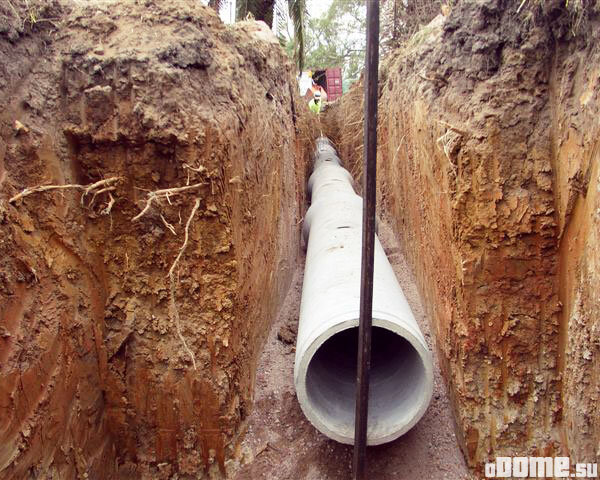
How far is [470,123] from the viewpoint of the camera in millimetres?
3418

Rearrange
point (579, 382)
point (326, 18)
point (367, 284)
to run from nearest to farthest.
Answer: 1. point (367, 284)
2. point (579, 382)
3. point (326, 18)

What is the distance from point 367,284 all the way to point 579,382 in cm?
164

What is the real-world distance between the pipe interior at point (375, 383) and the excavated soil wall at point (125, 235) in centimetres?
72

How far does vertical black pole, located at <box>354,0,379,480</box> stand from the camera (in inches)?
92.7

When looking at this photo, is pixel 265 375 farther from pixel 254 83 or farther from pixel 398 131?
pixel 398 131

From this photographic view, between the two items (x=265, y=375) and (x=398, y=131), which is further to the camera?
(x=398, y=131)

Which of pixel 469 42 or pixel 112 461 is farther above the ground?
pixel 469 42

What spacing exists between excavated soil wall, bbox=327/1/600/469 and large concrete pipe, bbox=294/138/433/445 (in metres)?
0.49

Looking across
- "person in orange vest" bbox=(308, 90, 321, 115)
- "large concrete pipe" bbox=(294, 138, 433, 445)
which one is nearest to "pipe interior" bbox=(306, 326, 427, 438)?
"large concrete pipe" bbox=(294, 138, 433, 445)

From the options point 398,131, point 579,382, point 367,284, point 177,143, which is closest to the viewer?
point 367,284

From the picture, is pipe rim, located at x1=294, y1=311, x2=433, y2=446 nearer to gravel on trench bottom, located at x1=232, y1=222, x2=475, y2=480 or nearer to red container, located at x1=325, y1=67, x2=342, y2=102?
gravel on trench bottom, located at x1=232, y1=222, x2=475, y2=480

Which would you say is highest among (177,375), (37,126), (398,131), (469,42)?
(398,131)

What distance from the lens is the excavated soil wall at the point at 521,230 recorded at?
2.96 metres

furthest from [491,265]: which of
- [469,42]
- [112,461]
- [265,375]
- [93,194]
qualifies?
[112,461]
